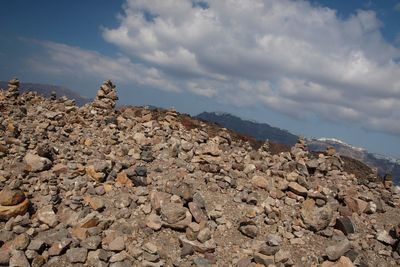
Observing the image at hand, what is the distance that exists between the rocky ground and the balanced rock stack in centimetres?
698

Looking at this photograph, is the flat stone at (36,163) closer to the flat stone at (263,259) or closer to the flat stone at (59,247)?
the flat stone at (59,247)

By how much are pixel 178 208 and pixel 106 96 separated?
16.0 m

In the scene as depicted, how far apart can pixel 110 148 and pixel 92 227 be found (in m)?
6.11

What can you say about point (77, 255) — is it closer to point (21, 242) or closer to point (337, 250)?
point (21, 242)

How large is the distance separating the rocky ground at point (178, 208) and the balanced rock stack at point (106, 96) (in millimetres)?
6979

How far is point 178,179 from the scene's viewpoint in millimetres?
13672

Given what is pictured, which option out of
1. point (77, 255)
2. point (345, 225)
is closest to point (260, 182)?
point (345, 225)

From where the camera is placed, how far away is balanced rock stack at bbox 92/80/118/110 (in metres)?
24.3

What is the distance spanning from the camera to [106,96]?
82.4 ft

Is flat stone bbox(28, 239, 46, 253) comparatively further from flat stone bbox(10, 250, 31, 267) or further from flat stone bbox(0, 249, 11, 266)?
flat stone bbox(0, 249, 11, 266)

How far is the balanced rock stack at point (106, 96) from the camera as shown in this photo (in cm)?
2427

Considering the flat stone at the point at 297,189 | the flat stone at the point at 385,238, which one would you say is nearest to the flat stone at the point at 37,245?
the flat stone at the point at 297,189

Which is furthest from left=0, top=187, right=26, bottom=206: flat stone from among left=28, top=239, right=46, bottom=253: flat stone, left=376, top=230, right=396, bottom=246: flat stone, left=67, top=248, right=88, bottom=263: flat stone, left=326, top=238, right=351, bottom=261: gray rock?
left=376, top=230, right=396, bottom=246: flat stone

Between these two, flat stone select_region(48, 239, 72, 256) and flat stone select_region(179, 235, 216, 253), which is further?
flat stone select_region(179, 235, 216, 253)
